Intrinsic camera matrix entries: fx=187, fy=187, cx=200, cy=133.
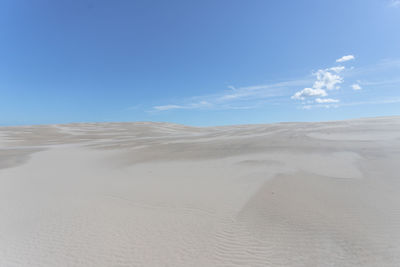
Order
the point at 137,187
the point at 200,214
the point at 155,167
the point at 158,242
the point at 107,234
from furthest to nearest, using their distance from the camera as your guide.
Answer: the point at 155,167 → the point at 137,187 → the point at 200,214 → the point at 107,234 → the point at 158,242

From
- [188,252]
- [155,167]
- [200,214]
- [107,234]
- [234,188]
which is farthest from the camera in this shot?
[155,167]

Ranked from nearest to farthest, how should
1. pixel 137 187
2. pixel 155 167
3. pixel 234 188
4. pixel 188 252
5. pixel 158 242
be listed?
1. pixel 188 252
2. pixel 158 242
3. pixel 234 188
4. pixel 137 187
5. pixel 155 167

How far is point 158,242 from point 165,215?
0.99 m

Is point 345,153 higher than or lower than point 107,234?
higher

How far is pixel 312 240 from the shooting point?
→ 344 cm

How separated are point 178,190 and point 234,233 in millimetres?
2711

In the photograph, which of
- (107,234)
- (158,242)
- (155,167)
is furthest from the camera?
(155,167)

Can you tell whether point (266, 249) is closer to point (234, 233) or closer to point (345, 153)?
point (234, 233)

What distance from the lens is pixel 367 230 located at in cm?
367

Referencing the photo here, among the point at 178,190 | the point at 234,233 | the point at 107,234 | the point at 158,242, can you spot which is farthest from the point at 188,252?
the point at 178,190

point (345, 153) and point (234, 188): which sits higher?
point (345, 153)

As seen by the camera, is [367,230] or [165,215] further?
[165,215]

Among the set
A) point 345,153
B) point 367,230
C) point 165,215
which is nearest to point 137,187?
point 165,215

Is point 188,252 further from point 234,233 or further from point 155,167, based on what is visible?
point 155,167
